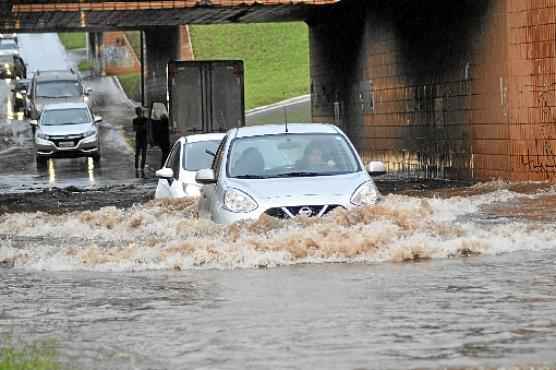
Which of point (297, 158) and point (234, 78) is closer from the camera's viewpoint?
point (297, 158)

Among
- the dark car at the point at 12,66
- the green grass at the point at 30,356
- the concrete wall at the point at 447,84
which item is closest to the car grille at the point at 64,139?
the concrete wall at the point at 447,84

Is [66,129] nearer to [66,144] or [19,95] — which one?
[66,144]

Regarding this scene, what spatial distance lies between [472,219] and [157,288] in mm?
7905

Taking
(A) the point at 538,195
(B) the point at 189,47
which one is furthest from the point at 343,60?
(B) the point at 189,47

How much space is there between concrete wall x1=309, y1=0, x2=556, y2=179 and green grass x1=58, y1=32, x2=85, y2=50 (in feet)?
231

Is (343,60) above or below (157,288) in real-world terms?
above

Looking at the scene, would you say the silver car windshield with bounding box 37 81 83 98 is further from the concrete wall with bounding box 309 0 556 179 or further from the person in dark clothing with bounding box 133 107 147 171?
the concrete wall with bounding box 309 0 556 179

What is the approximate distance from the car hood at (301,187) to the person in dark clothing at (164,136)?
927 inches

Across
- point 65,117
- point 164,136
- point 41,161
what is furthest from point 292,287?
point 65,117

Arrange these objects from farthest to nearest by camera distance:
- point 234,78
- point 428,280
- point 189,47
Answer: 1. point 189,47
2. point 234,78
3. point 428,280

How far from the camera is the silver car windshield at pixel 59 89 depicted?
6209 cm

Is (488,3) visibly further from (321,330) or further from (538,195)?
(321,330)

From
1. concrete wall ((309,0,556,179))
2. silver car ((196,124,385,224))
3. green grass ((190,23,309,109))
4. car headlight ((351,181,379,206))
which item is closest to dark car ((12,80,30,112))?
green grass ((190,23,309,109))

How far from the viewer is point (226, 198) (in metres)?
15.8
